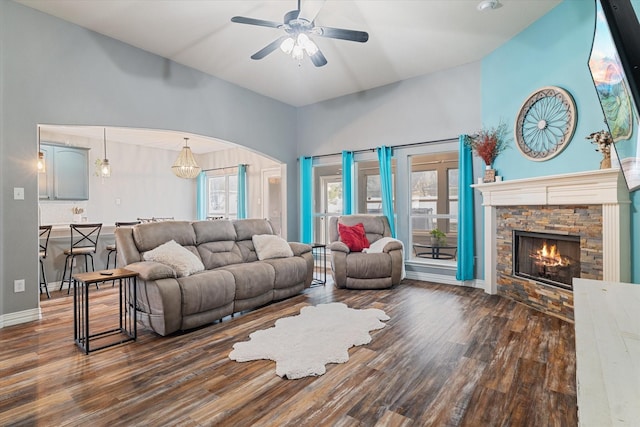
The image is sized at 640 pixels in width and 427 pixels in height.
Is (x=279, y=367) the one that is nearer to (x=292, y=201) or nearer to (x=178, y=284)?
(x=178, y=284)

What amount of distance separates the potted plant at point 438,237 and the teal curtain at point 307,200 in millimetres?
2362

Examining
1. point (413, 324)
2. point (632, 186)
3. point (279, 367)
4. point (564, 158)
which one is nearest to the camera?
point (632, 186)

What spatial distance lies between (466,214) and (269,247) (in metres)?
2.88

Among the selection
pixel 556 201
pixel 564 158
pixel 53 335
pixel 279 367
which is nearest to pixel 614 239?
pixel 556 201

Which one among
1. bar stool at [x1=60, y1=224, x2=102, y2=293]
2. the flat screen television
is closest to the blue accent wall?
the flat screen television

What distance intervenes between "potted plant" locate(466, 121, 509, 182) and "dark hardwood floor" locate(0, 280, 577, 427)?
201 centimetres

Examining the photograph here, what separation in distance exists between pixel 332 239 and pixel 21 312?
3.84m

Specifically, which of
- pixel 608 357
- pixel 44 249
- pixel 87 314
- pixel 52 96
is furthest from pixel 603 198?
pixel 44 249

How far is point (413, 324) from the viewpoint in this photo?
3.21 m

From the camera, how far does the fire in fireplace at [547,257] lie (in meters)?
3.44

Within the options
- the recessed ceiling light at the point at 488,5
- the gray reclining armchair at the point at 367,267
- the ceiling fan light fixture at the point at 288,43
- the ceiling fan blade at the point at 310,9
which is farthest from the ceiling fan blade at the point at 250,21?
the gray reclining armchair at the point at 367,267

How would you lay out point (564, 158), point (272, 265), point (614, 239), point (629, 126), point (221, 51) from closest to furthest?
point (629, 126)
point (614, 239)
point (564, 158)
point (272, 265)
point (221, 51)

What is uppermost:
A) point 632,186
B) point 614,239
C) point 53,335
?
point 632,186

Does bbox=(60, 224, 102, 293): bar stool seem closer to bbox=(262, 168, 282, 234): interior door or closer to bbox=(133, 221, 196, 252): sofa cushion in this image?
bbox=(133, 221, 196, 252): sofa cushion
